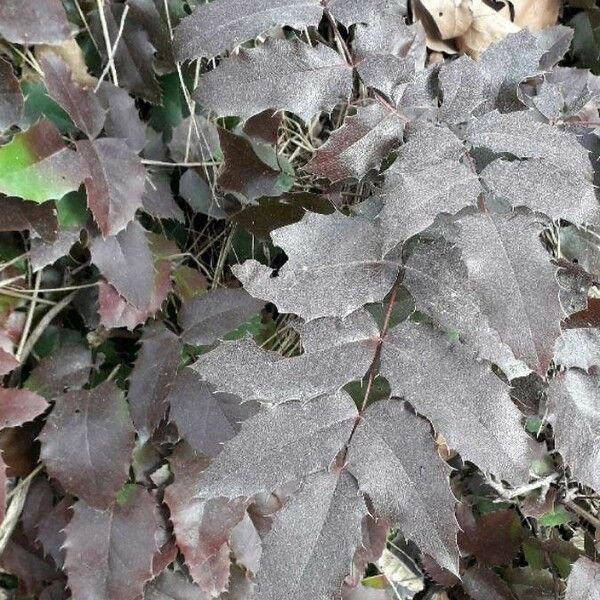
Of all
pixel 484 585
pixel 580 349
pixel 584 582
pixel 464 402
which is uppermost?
pixel 464 402

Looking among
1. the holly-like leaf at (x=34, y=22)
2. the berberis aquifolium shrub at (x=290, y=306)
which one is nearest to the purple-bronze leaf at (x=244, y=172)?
the berberis aquifolium shrub at (x=290, y=306)

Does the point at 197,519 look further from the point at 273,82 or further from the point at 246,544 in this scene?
the point at 273,82

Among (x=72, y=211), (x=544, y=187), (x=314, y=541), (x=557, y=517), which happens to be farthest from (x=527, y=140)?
(x=557, y=517)

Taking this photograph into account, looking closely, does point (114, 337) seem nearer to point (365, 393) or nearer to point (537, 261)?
point (365, 393)

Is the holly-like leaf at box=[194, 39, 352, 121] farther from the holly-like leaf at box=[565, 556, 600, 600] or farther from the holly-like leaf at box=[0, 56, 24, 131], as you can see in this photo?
the holly-like leaf at box=[565, 556, 600, 600]

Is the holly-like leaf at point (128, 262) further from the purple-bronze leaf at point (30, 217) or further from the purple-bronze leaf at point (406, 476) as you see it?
the purple-bronze leaf at point (406, 476)

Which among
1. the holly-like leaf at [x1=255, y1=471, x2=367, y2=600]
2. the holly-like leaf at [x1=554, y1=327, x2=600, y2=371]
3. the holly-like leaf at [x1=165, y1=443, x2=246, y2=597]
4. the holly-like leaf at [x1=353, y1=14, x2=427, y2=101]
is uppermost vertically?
the holly-like leaf at [x1=353, y1=14, x2=427, y2=101]

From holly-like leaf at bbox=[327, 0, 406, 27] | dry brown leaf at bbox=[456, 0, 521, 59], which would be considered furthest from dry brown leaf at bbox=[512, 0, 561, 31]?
holly-like leaf at bbox=[327, 0, 406, 27]
